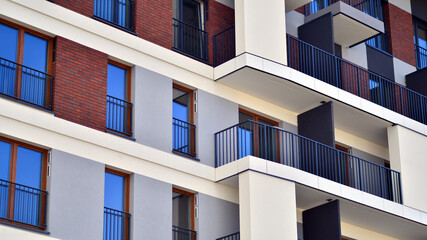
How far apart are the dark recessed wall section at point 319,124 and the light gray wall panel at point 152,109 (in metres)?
5.06

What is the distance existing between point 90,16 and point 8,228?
6530 millimetres

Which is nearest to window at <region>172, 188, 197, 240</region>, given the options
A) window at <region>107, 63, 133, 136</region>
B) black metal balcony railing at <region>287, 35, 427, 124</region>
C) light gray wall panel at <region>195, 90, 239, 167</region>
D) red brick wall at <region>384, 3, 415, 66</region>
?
light gray wall panel at <region>195, 90, 239, 167</region>

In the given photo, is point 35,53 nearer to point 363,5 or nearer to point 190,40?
point 190,40

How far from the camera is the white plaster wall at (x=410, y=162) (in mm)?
29938

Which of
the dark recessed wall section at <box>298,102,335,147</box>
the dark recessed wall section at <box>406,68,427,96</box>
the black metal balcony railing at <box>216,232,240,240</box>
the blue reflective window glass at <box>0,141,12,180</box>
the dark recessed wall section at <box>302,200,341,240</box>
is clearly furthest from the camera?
the dark recessed wall section at <box>406,68,427,96</box>

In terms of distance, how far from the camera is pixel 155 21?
27000 millimetres

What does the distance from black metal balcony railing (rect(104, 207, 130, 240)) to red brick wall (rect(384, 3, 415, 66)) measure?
1392 cm

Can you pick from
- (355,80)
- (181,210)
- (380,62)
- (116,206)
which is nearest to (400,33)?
(380,62)

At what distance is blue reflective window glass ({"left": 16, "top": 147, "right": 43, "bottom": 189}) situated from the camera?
22.6 m

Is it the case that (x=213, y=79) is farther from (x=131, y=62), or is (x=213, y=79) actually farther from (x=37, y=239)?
(x=37, y=239)

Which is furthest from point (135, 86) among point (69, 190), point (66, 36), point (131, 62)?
point (69, 190)

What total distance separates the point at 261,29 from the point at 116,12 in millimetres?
4296

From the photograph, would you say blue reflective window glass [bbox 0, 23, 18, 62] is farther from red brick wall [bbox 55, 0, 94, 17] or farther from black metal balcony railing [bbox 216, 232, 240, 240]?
black metal balcony railing [bbox 216, 232, 240, 240]

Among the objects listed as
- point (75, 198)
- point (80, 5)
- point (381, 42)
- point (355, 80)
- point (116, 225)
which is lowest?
point (116, 225)
